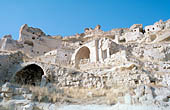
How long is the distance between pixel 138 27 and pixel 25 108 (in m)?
29.2

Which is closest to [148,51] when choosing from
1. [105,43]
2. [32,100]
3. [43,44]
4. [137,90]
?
[105,43]

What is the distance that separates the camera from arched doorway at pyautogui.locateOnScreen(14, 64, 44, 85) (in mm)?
12764

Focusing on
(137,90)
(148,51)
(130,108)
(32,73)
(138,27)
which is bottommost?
(130,108)

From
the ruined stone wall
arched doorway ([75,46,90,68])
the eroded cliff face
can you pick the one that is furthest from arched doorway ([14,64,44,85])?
arched doorway ([75,46,90,68])

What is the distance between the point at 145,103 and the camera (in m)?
6.72

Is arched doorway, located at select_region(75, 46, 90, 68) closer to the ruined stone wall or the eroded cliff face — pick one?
the eroded cliff face

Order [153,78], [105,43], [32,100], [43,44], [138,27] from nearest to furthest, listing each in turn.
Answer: [32,100]
[153,78]
[105,43]
[43,44]
[138,27]

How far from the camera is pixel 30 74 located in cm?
1355

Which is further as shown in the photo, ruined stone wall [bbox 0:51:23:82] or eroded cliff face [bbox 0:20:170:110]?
ruined stone wall [bbox 0:51:23:82]

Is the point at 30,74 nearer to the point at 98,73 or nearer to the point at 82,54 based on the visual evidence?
the point at 98,73

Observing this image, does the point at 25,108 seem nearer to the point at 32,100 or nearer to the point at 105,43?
the point at 32,100

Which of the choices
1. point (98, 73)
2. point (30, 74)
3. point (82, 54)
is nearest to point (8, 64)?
point (30, 74)

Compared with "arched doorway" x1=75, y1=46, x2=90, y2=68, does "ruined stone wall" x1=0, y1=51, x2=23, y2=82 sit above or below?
below

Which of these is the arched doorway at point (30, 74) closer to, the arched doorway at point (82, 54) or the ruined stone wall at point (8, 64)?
the ruined stone wall at point (8, 64)
